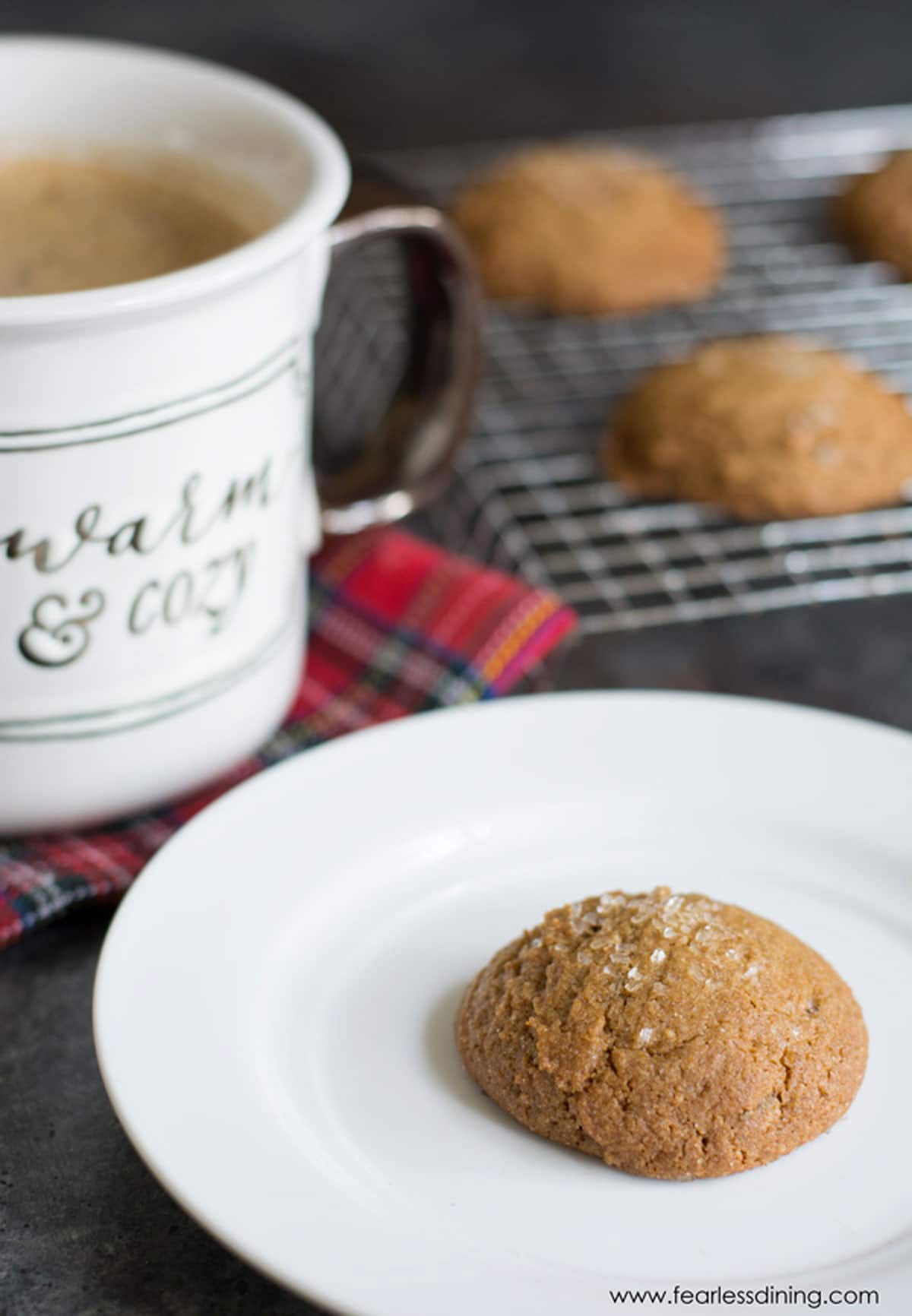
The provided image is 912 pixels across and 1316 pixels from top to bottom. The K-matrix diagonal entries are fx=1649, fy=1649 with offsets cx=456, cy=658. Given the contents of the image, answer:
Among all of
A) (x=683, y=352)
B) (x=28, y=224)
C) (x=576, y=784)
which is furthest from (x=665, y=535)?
(x=28, y=224)

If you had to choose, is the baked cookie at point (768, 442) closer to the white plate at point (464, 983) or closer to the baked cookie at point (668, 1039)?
the white plate at point (464, 983)

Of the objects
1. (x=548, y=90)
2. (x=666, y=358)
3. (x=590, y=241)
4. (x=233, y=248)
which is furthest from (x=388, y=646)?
(x=548, y=90)

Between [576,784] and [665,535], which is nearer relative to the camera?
[576,784]

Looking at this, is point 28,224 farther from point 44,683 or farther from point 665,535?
point 665,535

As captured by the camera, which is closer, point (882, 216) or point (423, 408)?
point (423, 408)

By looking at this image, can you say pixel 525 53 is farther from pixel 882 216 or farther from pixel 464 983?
pixel 464 983

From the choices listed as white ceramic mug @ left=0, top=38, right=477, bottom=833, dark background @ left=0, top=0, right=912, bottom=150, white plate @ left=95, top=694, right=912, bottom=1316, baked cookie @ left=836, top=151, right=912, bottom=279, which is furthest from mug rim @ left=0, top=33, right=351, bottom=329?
dark background @ left=0, top=0, right=912, bottom=150

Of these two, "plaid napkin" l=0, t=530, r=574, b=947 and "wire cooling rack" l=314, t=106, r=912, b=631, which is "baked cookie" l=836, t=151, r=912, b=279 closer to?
"wire cooling rack" l=314, t=106, r=912, b=631
